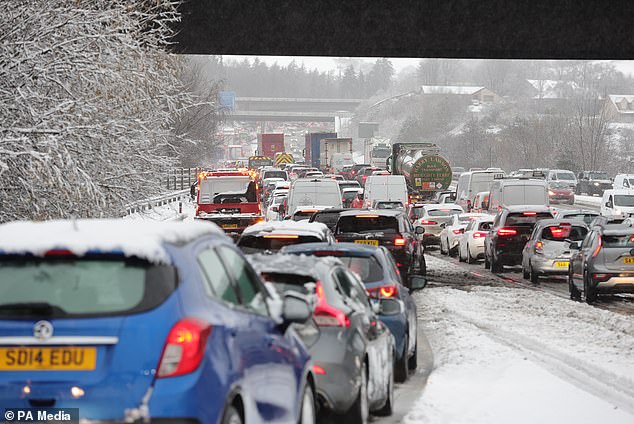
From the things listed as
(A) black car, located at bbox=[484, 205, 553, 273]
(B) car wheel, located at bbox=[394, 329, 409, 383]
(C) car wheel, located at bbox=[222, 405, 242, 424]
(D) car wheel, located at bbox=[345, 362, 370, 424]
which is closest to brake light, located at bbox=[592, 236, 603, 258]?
(A) black car, located at bbox=[484, 205, 553, 273]

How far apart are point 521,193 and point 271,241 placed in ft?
87.1

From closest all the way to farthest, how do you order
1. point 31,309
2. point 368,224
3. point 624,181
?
point 31,309 < point 368,224 < point 624,181

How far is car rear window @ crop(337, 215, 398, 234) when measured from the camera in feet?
72.5

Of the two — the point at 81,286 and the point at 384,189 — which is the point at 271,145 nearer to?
the point at 384,189

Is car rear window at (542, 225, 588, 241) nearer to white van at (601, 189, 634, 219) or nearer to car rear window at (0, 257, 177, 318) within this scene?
white van at (601, 189, 634, 219)

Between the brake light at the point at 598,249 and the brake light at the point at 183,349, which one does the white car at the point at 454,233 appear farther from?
the brake light at the point at 183,349

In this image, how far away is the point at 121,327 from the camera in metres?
5.93

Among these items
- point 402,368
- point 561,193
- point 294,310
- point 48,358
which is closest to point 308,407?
point 294,310

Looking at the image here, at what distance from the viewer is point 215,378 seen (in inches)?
234

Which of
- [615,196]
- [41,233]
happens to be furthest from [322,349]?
[615,196]

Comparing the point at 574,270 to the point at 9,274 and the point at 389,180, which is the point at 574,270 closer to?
the point at 9,274

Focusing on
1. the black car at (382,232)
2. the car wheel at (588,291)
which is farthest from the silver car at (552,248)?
the black car at (382,232)

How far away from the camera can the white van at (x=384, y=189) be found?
168 feet

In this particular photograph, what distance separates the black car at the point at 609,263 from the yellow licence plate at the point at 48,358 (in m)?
17.1
